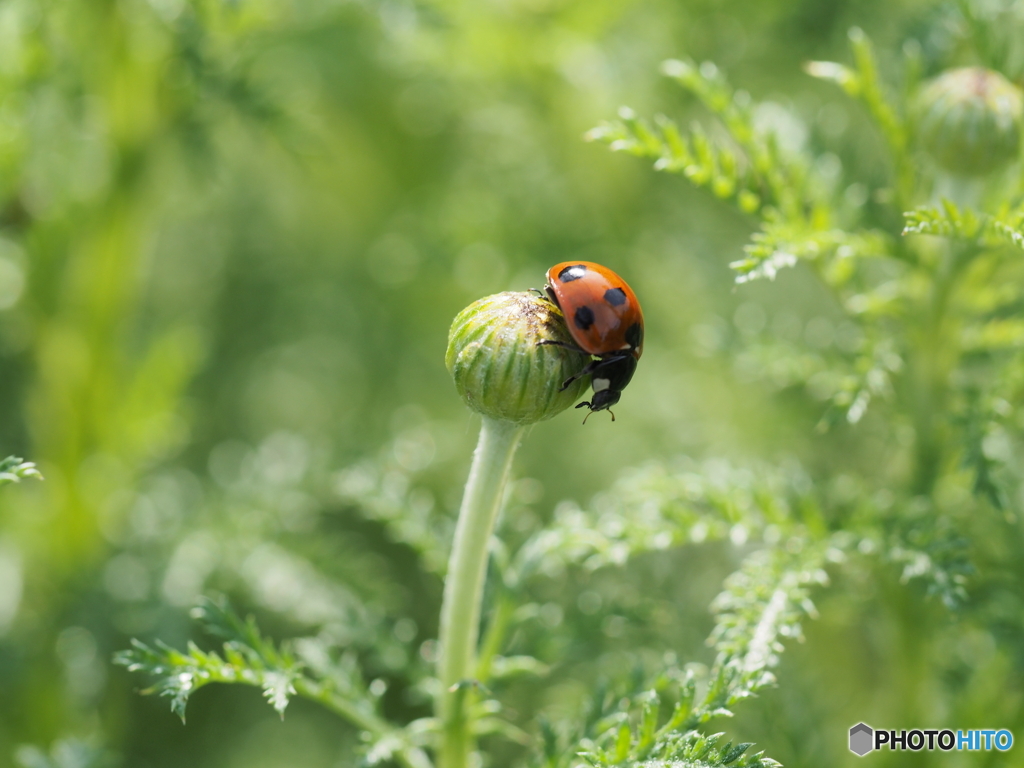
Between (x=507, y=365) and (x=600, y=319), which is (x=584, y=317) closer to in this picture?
(x=600, y=319)

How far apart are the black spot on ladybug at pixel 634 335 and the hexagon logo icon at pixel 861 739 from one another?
1.09m

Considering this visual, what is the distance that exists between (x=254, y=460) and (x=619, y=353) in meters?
1.57

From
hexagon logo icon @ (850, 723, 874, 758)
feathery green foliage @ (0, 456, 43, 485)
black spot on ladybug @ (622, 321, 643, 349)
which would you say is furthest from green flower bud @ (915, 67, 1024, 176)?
feathery green foliage @ (0, 456, 43, 485)

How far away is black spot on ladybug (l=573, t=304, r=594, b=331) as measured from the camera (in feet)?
5.13

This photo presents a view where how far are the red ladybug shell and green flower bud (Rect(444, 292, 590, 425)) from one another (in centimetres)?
9

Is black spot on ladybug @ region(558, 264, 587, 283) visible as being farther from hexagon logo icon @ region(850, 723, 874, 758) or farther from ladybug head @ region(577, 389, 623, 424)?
hexagon logo icon @ region(850, 723, 874, 758)

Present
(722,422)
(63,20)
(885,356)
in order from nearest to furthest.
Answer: (885,356), (63,20), (722,422)

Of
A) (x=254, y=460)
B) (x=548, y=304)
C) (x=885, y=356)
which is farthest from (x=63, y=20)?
(x=885, y=356)

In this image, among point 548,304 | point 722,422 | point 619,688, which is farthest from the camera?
point 722,422

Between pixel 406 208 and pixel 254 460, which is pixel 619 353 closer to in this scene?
pixel 254 460

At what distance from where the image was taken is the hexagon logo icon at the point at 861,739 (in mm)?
2184

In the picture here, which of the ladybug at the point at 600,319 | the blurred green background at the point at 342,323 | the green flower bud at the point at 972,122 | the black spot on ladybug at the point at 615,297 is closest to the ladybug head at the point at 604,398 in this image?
the ladybug at the point at 600,319

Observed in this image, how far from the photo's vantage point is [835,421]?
1.75 metres

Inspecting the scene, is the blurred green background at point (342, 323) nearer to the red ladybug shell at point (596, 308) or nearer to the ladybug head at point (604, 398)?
the ladybug head at point (604, 398)
